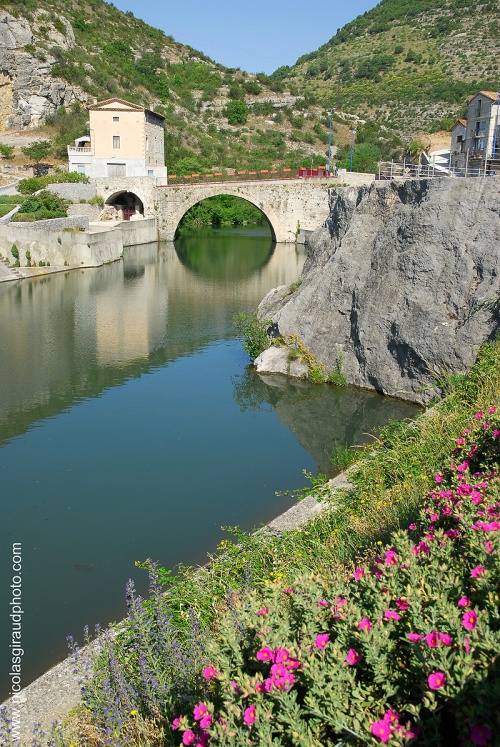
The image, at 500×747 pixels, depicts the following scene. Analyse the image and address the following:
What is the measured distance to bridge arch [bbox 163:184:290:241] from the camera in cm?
4666

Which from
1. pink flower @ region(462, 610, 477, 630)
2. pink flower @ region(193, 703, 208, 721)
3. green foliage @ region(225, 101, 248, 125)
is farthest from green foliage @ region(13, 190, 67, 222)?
green foliage @ region(225, 101, 248, 125)

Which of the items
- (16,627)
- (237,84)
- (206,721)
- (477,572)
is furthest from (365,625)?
(237,84)

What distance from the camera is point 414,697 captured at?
10.5 ft

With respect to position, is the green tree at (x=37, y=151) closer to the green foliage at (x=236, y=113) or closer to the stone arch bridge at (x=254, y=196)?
the stone arch bridge at (x=254, y=196)

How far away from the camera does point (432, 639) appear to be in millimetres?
3119

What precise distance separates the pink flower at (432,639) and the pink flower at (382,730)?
40 centimetres

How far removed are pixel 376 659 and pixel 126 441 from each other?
10.8m

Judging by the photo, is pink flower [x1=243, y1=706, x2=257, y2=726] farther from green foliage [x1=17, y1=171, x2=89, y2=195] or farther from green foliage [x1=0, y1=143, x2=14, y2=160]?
green foliage [x1=0, y1=143, x2=14, y2=160]

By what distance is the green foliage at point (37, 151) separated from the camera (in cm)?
5116

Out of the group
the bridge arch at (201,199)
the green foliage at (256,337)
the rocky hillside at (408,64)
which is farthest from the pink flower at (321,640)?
the rocky hillside at (408,64)

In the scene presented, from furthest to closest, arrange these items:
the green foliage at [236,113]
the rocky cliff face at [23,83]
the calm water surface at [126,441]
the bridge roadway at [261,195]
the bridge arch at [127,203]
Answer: the green foliage at [236,113] < the rocky cliff face at [23,83] < the bridge arch at [127,203] < the bridge roadway at [261,195] < the calm water surface at [126,441]

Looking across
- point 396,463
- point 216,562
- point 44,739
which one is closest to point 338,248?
point 396,463

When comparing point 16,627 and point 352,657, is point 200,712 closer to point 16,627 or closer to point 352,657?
point 352,657

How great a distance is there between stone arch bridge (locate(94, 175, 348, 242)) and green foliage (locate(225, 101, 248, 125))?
31943 millimetres
